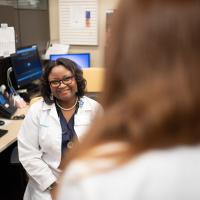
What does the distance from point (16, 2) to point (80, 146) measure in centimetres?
310

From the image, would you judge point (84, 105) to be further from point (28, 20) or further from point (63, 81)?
point (28, 20)

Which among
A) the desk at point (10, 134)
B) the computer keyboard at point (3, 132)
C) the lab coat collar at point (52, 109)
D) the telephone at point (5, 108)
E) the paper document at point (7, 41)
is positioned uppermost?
the paper document at point (7, 41)

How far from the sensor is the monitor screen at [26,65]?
308 cm

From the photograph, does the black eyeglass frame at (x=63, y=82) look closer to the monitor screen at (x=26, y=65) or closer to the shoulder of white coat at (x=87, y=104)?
the shoulder of white coat at (x=87, y=104)

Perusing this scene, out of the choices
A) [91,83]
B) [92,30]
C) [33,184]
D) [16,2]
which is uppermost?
[16,2]

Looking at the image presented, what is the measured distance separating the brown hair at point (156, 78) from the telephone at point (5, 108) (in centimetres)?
216

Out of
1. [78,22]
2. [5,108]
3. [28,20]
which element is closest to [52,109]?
[5,108]

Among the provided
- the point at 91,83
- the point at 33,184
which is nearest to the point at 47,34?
the point at 91,83

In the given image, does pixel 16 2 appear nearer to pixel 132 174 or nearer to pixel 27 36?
pixel 27 36

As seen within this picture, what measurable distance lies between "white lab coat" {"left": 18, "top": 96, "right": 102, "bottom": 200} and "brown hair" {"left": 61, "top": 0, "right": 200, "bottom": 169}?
1.26 metres

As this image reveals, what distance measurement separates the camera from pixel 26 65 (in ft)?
10.7

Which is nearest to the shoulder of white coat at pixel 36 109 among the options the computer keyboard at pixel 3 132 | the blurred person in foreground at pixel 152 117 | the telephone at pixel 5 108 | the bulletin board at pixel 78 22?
the computer keyboard at pixel 3 132

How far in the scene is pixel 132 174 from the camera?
0.51 m

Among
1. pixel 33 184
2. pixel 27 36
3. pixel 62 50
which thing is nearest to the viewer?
pixel 33 184
